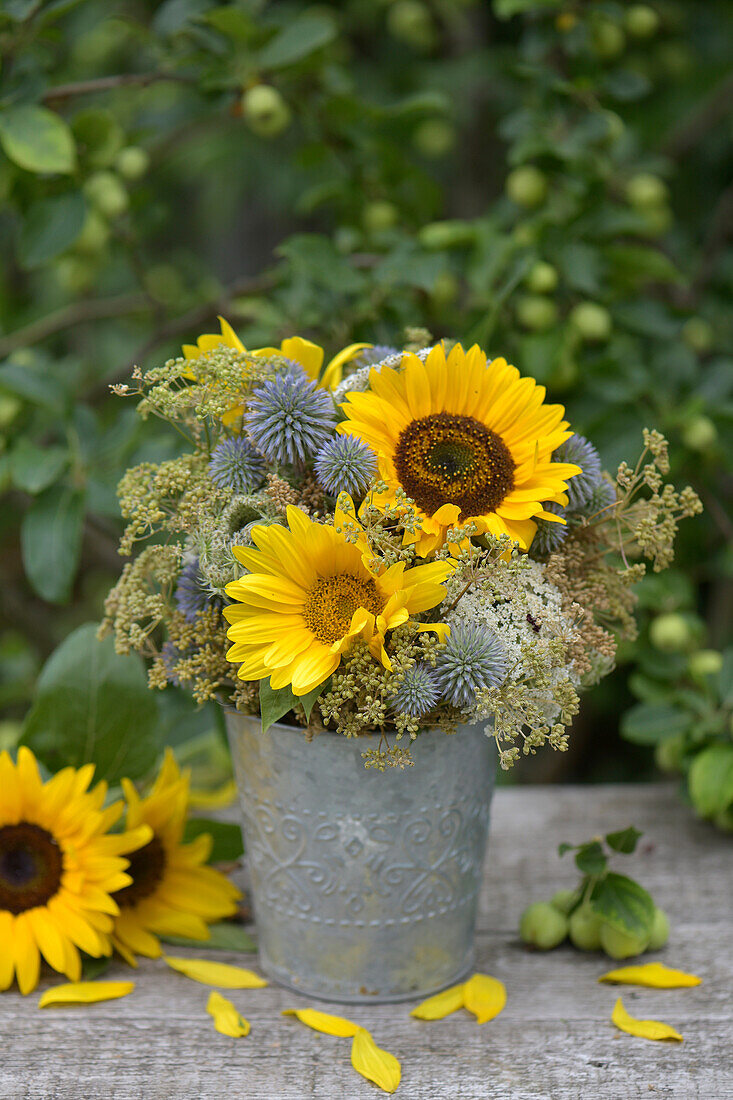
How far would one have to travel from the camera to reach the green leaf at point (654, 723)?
956mm

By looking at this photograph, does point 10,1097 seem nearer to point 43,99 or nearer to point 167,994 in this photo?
point 167,994

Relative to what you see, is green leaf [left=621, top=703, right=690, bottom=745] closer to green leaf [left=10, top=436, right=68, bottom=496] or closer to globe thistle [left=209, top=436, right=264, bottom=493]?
globe thistle [left=209, top=436, right=264, bottom=493]

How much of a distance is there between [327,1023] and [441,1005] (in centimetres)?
9

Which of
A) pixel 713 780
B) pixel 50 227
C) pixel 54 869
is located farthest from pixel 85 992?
pixel 50 227

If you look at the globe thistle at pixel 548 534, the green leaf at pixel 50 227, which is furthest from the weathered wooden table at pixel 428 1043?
→ the green leaf at pixel 50 227

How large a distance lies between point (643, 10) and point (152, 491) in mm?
871

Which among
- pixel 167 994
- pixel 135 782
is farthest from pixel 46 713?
pixel 167 994

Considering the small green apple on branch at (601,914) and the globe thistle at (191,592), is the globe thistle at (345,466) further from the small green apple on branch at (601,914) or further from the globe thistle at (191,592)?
the small green apple on branch at (601,914)

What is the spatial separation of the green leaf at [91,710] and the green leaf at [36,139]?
1.43 feet

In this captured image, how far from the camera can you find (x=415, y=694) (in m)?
0.60

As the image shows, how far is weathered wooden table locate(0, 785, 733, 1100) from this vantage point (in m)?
0.65

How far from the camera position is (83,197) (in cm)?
104

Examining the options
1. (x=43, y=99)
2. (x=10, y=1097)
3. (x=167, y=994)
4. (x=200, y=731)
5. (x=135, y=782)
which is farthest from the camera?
(x=200, y=731)

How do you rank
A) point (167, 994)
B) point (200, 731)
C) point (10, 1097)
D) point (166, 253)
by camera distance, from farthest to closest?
point (166, 253)
point (200, 731)
point (167, 994)
point (10, 1097)
